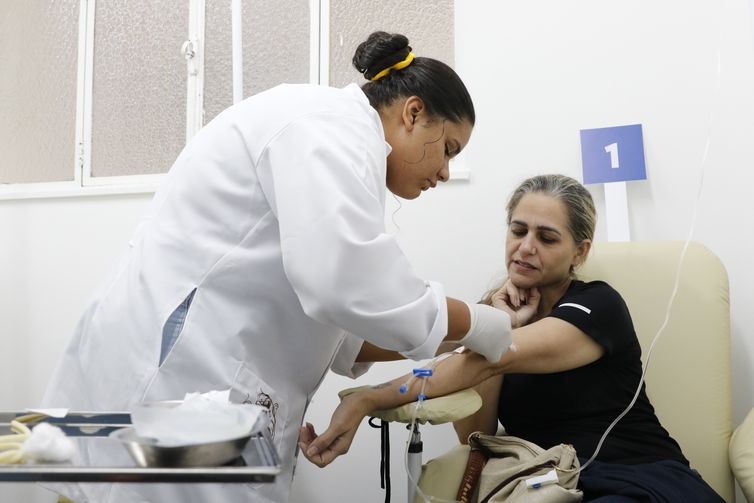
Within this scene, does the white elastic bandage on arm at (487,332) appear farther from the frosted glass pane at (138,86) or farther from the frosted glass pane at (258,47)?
the frosted glass pane at (138,86)

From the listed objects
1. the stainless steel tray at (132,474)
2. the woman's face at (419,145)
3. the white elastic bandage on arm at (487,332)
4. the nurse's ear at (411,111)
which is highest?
the nurse's ear at (411,111)

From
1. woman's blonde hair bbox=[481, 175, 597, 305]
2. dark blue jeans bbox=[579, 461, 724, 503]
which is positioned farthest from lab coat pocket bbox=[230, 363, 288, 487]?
woman's blonde hair bbox=[481, 175, 597, 305]

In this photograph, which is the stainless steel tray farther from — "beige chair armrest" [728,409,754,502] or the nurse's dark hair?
"beige chair armrest" [728,409,754,502]

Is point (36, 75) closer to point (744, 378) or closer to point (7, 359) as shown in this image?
point (7, 359)

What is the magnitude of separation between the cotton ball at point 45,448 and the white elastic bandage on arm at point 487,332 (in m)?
0.73

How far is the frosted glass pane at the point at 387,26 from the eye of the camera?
7.07 ft

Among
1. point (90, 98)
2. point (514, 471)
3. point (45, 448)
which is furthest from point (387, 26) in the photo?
point (45, 448)

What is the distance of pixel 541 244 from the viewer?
1.60 m

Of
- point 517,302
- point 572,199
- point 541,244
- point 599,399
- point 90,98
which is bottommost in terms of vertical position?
point 599,399

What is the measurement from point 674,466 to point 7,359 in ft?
7.64

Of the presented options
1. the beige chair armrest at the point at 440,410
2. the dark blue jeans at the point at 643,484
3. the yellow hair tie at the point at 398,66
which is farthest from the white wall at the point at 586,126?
the yellow hair tie at the point at 398,66

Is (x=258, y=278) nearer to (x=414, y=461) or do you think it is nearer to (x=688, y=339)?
(x=414, y=461)

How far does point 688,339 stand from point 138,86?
6.82 feet

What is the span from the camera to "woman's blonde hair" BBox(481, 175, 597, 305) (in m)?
1.60
